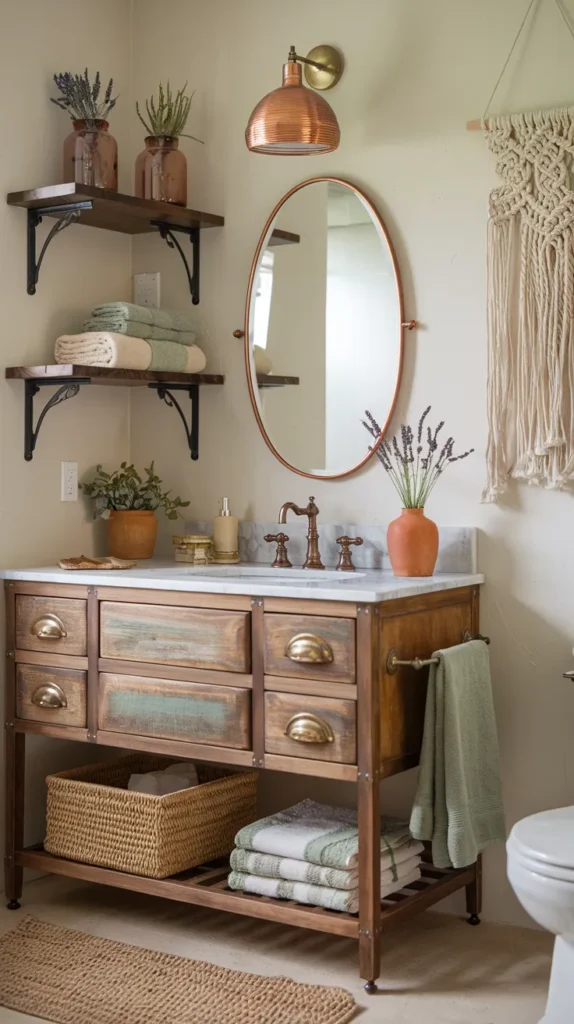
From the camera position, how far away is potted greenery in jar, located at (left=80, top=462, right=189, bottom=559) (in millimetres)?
3205

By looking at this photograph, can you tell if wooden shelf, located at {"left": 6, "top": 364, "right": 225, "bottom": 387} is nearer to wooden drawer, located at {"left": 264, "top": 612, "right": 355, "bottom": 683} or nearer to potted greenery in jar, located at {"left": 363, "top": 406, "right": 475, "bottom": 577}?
potted greenery in jar, located at {"left": 363, "top": 406, "right": 475, "bottom": 577}

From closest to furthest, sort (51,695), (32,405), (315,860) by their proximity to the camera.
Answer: (315,860) → (51,695) → (32,405)

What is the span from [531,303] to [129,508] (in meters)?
1.19

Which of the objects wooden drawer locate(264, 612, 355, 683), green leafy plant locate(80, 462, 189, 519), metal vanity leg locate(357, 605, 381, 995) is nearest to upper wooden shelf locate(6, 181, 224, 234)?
green leafy plant locate(80, 462, 189, 519)

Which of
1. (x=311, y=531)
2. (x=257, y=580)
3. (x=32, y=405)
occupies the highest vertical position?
(x=32, y=405)

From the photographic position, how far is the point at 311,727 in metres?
2.46

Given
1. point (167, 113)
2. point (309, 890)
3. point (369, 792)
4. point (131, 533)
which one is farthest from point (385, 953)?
point (167, 113)

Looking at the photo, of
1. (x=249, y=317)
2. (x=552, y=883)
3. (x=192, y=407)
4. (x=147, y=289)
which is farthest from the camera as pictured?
(x=147, y=289)

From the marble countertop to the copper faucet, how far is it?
86 mm

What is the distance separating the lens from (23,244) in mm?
3072

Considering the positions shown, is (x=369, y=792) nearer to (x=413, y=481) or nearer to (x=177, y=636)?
(x=177, y=636)

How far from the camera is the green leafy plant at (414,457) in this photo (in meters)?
2.82

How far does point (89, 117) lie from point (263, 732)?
1.60 m

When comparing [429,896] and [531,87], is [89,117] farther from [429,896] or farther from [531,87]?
[429,896]
